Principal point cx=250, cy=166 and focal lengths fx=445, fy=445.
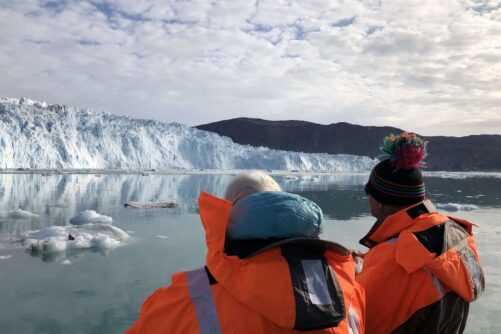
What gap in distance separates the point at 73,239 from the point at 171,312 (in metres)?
6.19

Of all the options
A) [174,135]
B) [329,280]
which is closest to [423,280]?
[329,280]

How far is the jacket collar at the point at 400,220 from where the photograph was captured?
1.39 metres

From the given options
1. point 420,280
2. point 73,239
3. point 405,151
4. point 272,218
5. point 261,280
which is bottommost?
point 73,239

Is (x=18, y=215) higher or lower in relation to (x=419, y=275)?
lower

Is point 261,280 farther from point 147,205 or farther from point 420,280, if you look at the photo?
point 147,205

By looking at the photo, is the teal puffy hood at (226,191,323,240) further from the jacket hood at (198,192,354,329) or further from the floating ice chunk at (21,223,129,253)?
the floating ice chunk at (21,223,129,253)

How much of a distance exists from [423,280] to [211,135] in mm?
40510

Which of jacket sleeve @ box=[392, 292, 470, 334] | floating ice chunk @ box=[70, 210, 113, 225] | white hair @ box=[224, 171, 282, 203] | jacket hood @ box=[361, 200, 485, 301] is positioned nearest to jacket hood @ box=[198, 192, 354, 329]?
white hair @ box=[224, 171, 282, 203]

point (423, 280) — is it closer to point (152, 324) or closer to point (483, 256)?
point (152, 324)

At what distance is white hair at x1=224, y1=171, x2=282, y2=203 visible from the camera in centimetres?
114

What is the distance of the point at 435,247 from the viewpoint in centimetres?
128

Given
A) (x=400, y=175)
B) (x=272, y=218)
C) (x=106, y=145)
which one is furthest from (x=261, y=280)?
(x=106, y=145)

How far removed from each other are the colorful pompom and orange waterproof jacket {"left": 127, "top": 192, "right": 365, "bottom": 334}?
659mm

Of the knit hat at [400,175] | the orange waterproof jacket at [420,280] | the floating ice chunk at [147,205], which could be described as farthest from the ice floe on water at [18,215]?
the orange waterproof jacket at [420,280]
